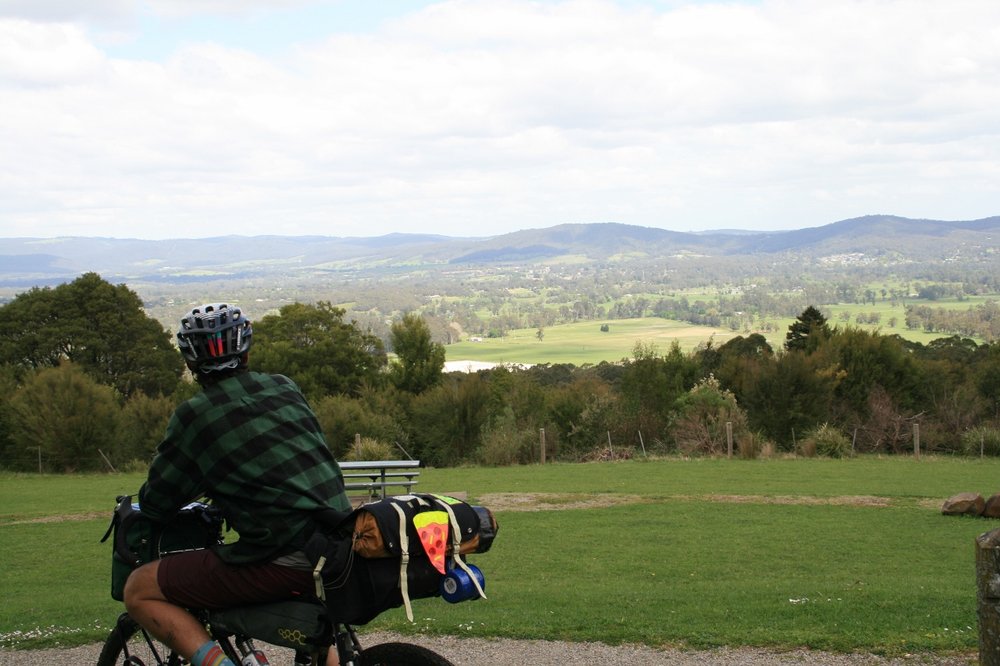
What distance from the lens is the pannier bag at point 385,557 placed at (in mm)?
4004

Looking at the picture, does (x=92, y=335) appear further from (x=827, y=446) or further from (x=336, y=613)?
(x=336, y=613)

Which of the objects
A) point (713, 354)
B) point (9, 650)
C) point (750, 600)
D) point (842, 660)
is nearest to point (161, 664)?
point (9, 650)

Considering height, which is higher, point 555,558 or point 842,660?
point 842,660

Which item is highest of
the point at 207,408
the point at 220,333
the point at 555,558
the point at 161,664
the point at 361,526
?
the point at 220,333

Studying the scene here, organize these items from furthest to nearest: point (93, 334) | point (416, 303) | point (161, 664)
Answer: point (416, 303)
point (93, 334)
point (161, 664)

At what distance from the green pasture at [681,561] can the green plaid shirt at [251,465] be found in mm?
4409

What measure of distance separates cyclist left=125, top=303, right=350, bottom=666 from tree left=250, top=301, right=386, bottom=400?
5193 centimetres

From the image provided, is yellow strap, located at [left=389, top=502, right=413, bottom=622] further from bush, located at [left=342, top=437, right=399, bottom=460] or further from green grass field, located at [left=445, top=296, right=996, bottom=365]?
green grass field, located at [left=445, top=296, right=996, bottom=365]

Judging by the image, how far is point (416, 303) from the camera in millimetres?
185750

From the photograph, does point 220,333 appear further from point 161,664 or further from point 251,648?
point 161,664

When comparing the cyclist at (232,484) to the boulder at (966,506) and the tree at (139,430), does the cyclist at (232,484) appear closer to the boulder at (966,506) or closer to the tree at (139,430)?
the boulder at (966,506)

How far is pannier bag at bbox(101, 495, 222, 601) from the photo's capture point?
4613 millimetres

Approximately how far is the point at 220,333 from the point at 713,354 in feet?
207

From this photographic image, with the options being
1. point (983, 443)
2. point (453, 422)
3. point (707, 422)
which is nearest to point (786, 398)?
point (707, 422)
